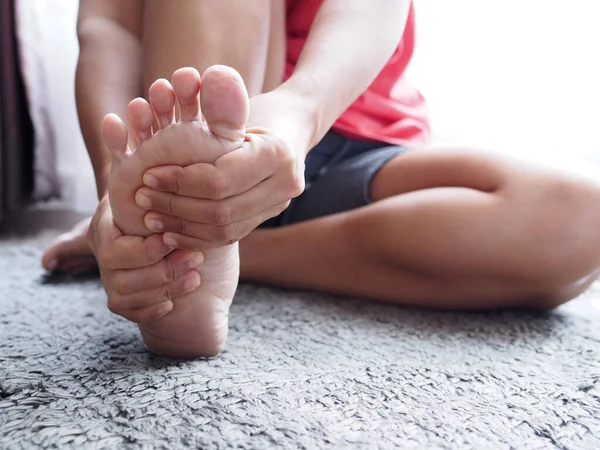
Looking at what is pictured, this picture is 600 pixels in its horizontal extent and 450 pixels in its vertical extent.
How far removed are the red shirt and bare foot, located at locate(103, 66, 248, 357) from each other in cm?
38

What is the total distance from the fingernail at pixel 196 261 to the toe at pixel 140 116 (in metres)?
0.11

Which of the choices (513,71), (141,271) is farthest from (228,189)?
(513,71)

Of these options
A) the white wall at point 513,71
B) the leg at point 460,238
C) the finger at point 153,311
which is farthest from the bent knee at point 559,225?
the finger at point 153,311

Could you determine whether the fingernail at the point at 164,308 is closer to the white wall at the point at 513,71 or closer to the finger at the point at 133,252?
the finger at the point at 133,252

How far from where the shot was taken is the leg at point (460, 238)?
0.70 meters

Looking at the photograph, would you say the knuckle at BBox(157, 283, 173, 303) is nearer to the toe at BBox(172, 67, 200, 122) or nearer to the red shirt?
the toe at BBox(172, 67, 200, 122)

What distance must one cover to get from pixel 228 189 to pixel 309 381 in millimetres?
177

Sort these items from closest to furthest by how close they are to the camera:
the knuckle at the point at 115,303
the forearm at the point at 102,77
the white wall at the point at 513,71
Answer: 1. the knuckle at the point at 115,303
2. the forearm at the point at 102,77
3. the white wall at the point at 513,71

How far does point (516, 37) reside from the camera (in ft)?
3.46

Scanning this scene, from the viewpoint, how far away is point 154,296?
51 centimetres

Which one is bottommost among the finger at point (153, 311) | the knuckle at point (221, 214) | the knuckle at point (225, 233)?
the finger at point (153, 311)

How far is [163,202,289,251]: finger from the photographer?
0.47 metres

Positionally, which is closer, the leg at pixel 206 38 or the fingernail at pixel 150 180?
the fingernail at pixel 150 180

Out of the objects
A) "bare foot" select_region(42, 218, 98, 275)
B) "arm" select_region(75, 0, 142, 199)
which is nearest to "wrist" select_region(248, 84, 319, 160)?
"arm" select_region(75, 0, 142, 199)
